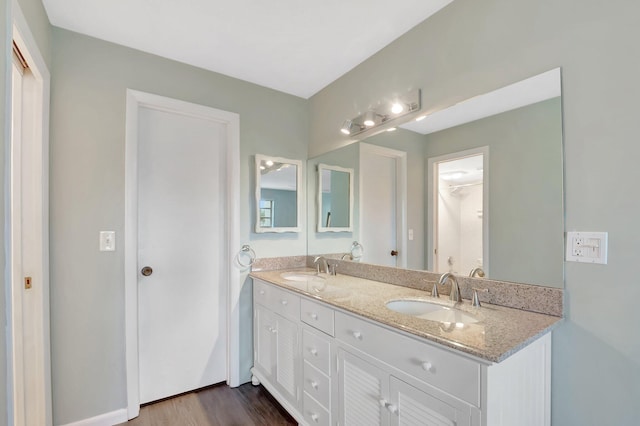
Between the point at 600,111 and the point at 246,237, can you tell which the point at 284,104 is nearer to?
the point at 246,237

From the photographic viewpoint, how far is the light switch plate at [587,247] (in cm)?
107

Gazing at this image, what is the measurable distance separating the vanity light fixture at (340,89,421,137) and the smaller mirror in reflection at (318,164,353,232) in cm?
33

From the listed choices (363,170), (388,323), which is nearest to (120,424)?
(388,323)

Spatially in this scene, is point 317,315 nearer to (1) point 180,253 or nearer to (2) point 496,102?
(1) point 180,253

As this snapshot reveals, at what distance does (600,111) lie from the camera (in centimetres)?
108

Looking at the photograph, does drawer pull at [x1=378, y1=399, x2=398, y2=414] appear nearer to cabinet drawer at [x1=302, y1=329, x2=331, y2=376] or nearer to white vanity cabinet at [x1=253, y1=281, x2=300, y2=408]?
cabinet drawer at [x1=302, y1=329, x2=331, y2=376]

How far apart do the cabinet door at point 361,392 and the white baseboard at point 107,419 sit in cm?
144

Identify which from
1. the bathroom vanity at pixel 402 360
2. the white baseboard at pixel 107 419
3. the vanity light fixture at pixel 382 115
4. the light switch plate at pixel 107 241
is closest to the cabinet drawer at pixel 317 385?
the bathroom vanity at pixel 402 360

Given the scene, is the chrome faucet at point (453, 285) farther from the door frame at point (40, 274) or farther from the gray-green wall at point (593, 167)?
the door frame at point (40, 274)

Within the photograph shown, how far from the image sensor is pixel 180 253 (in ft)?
7.11

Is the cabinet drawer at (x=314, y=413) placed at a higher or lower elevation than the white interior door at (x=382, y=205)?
lower

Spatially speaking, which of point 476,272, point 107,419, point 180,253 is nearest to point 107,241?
point 180,253

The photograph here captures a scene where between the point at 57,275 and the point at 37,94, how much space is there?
101 cm

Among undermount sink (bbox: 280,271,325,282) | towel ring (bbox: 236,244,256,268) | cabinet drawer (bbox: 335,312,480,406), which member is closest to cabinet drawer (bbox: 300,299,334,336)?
cabinet drawer (bbox: 335,312,480,406)
